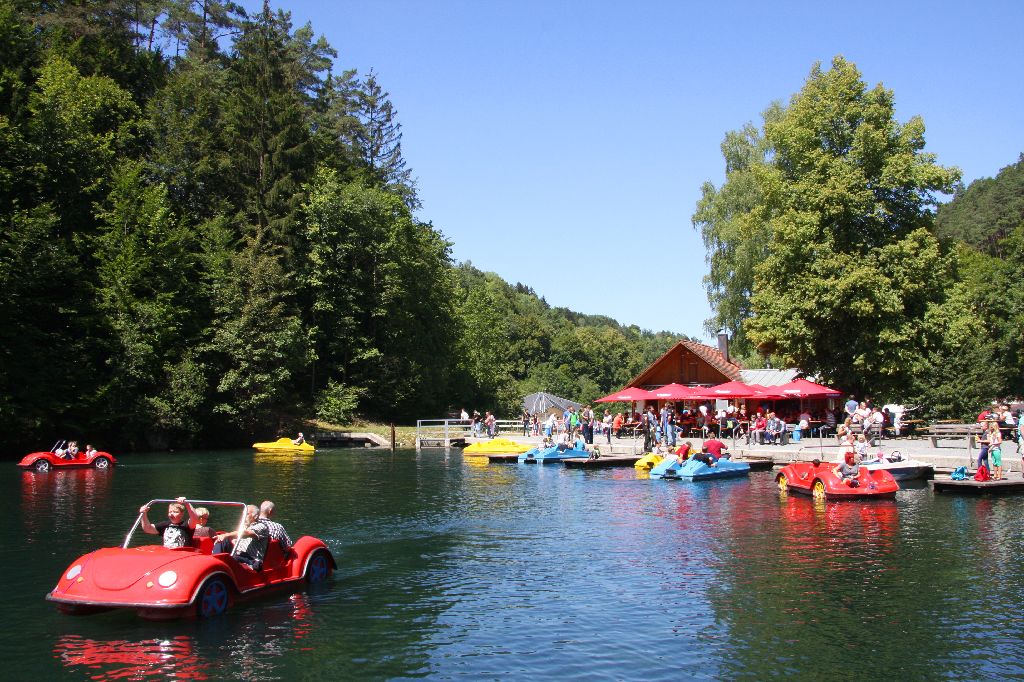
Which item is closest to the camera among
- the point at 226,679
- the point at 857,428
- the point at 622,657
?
the point at 226,679

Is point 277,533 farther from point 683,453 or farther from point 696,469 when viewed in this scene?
point 683,453

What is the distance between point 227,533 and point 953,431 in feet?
106

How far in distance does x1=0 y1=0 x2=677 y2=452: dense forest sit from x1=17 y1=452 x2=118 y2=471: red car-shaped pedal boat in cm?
691

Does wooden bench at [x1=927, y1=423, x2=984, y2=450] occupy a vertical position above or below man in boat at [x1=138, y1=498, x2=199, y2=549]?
above

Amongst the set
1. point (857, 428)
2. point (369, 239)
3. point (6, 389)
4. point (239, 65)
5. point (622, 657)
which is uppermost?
point (239, 65)

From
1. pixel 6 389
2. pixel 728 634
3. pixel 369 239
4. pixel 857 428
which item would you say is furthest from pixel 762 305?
pixel 6 389

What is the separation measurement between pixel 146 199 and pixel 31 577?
142 ft

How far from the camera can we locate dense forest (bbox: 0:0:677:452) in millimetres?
48562

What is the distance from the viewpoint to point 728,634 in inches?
496

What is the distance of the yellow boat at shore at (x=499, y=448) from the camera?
45031mm

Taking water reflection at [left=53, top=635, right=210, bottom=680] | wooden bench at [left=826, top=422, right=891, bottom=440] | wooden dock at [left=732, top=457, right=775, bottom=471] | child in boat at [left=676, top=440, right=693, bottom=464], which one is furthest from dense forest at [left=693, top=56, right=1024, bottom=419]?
water reflection at [left=53, top=635, right=210, bottom=680]

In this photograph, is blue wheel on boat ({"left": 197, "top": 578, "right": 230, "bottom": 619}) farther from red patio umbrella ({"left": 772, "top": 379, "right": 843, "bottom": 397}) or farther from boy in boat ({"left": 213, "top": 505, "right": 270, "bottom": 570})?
red patio umbrella ({"left": 772, "top": 379, "right": 843, "bottom": 397})

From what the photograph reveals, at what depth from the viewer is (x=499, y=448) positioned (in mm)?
46031

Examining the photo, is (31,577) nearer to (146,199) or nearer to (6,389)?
(6,389)
